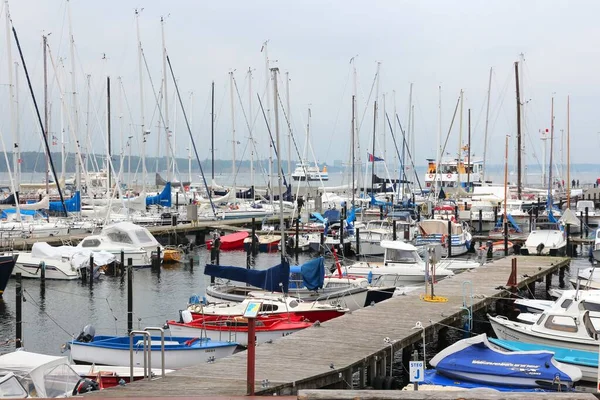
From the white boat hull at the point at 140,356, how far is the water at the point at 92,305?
4394 mm

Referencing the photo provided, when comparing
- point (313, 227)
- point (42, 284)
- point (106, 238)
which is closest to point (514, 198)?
point (313, 227)

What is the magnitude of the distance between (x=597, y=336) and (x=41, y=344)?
17.3 meters

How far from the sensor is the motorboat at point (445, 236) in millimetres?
48125

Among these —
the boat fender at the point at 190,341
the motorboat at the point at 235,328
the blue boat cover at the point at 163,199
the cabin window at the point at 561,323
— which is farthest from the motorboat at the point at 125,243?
the cabin window at the point at 561,323

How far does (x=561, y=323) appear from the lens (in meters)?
20.0

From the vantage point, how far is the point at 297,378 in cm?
1574

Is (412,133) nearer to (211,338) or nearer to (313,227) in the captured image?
(313,227)

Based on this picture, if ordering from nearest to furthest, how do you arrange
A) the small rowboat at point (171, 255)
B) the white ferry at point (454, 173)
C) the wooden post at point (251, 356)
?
the wooden post at point (251, 356) < the small rowboat at point (171, 255) < the white ferry at point (454, 173)

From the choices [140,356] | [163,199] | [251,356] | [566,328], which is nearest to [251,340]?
[251,356]

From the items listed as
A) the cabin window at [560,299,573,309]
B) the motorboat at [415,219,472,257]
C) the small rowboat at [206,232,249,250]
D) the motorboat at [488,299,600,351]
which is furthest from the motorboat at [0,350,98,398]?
the small rowboat at [206,232,249,250]

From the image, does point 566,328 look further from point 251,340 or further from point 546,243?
point 546,243

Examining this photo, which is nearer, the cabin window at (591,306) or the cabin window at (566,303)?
the cabin window at (591,306)

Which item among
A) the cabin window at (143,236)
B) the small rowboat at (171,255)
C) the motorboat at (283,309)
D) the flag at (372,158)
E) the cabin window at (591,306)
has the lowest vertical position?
the small rowboat at (171,255)

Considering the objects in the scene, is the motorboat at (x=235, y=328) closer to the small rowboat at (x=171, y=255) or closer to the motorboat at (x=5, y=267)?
the motorboat at (x=5, y=267)
